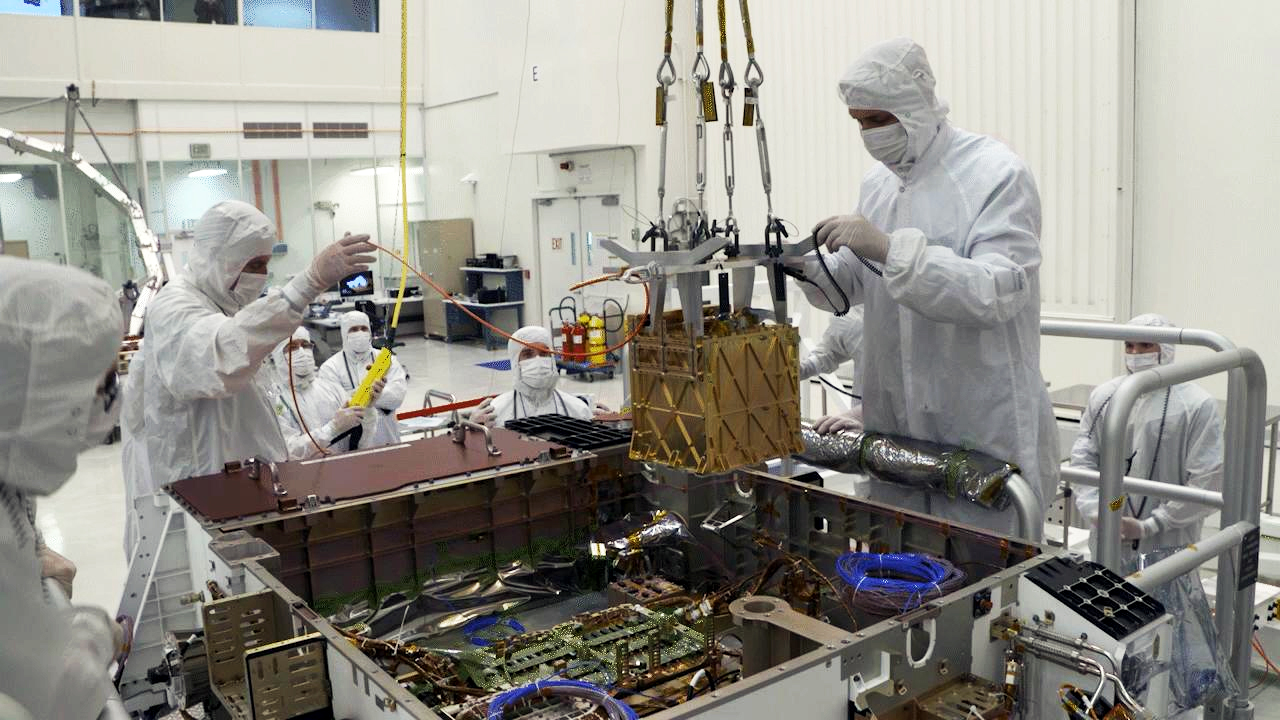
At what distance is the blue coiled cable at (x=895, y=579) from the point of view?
1.67 metres

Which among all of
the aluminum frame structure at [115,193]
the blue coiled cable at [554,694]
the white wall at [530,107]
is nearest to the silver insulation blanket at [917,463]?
the blue coiled cable at [554,694]

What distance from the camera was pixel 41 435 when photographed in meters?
1.08

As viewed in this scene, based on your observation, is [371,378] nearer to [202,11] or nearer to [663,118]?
[663,118]

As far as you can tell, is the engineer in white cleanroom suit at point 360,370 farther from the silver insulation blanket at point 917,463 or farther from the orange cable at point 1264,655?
the orange cable at point 1264,655

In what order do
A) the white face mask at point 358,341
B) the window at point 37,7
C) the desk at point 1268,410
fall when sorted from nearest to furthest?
the desk at point 1268,410 → the white face mask at point 358,341 → the window at point 37,7

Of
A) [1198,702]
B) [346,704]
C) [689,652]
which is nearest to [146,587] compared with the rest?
[346,704]

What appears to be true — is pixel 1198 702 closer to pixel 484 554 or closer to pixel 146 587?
pixel 484 554

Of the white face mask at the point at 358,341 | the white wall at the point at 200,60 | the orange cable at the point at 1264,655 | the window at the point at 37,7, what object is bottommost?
the orange cable at the point at 1264,655

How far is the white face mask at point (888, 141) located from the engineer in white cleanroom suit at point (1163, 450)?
5.89 ft

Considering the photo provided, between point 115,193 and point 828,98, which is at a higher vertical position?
point 828,98

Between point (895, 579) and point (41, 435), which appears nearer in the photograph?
point (41, 435)

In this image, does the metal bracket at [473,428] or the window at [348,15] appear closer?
the metal bracket at [473,428]

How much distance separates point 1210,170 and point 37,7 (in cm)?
1131

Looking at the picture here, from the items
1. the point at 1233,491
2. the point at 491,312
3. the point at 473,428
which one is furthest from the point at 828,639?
the point at 491,312
